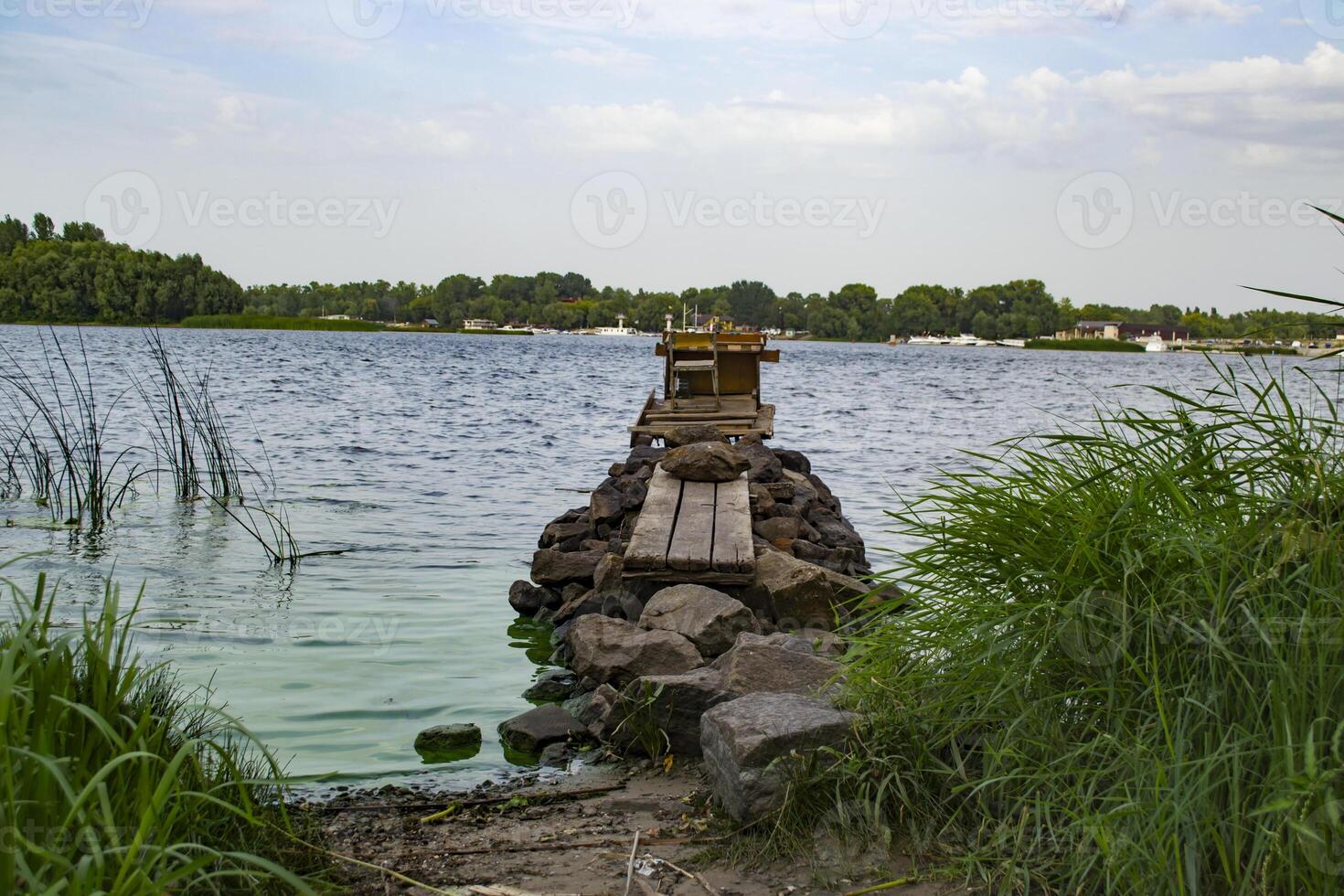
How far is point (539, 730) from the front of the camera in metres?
5.34

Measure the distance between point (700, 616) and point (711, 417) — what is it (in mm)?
10761

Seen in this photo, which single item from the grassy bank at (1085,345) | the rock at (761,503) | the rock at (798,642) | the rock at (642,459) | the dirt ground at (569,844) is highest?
the grassy bank at (1085,345)

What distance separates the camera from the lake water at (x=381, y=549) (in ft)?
20.4

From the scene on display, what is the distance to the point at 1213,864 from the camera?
263cm

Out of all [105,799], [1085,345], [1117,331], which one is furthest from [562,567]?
[1117,331]

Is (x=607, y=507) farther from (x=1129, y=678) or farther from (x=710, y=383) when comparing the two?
(x=710, y=383)

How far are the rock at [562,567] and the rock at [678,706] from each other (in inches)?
147

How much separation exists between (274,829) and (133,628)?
15.8 ft

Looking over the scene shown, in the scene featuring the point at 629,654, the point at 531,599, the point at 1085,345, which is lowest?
the point at 531,599

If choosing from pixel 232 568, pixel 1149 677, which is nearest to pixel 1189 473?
pixel 1149 677

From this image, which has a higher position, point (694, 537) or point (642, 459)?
point (642, 459)

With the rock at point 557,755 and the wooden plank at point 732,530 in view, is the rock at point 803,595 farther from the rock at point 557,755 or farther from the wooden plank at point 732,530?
the rock at point 557,755

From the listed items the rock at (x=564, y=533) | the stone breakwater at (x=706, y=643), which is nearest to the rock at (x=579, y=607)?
the stone breakwater at (x=706, y=643)

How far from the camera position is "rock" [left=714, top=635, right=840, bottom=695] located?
15.2 feet
